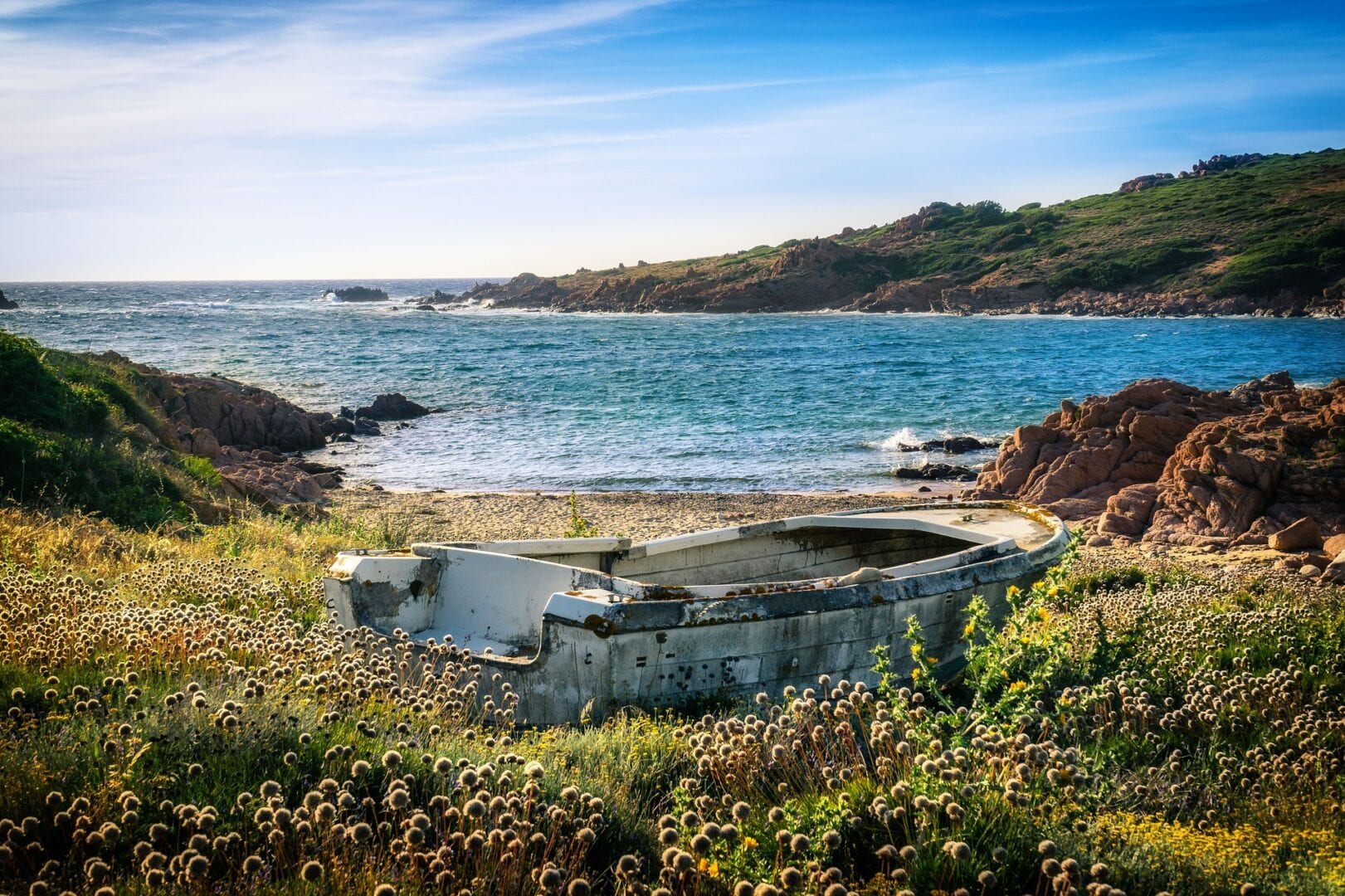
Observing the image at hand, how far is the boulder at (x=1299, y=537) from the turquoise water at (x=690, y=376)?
10.6 m

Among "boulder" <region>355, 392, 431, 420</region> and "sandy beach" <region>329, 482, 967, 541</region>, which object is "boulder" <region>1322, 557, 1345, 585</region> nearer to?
"sandy beach" <region>329, 482, 967, 541</region>

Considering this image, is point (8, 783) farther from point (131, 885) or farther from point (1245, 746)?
point (1245, 746)

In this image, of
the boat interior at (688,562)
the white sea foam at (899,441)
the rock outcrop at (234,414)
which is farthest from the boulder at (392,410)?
the boat interior at (688,562)

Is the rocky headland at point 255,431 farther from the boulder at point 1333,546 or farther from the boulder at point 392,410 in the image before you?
the boulder at point 1333,546

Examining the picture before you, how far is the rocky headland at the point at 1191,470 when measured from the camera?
47.1ft

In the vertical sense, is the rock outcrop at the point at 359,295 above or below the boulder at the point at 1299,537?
above

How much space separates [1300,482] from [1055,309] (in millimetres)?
93302

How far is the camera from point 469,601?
837cm

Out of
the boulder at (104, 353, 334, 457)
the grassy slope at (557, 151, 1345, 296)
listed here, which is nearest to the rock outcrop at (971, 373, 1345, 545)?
the boulder at (104, 353, 334, 457)

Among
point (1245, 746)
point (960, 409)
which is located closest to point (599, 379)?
point (960, 409)

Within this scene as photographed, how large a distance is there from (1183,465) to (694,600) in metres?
12.2

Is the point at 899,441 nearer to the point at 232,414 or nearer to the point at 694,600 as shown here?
the point at 232,414

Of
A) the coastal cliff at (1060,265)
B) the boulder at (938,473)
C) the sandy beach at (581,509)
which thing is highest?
the coastal cliff at (1060,265)

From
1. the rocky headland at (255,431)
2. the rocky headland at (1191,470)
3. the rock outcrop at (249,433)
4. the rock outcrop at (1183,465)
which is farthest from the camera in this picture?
the rock outcrop at (249,433)
